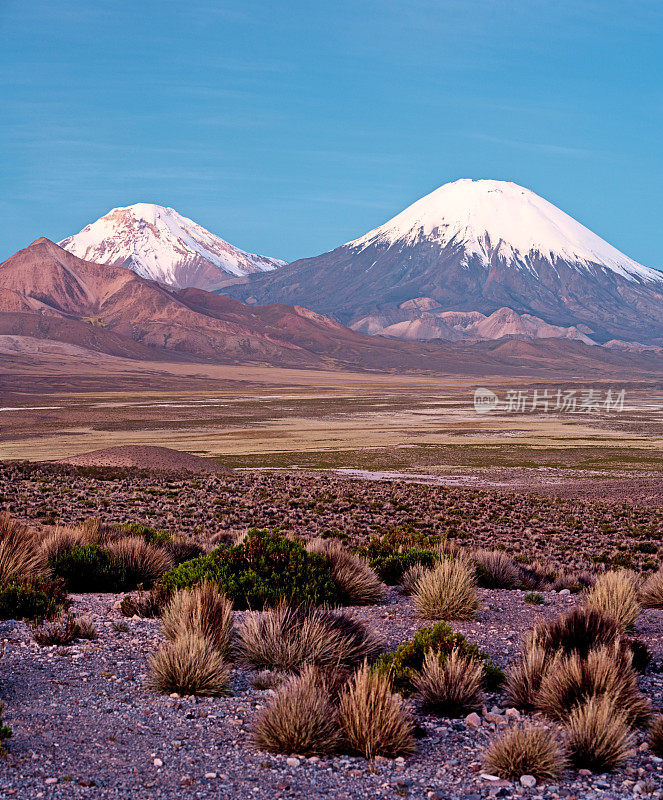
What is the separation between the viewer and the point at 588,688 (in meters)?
7.14

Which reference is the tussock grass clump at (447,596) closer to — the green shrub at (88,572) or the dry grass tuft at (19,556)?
the green shrub at (88,572)

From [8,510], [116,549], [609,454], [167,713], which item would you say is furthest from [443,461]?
[167,713]

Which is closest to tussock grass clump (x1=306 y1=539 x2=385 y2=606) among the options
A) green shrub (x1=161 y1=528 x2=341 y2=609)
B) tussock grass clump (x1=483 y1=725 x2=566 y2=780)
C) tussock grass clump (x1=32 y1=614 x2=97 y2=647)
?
green shrub (x1=161 y1=528 x2=341 y2=609)

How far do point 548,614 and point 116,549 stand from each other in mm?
6403

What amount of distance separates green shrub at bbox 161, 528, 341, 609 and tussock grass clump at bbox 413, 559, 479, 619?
122cm

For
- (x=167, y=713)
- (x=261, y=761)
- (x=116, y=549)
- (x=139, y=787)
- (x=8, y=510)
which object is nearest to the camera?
(x=139, y=787)

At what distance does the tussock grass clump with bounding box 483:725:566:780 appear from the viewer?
613cm

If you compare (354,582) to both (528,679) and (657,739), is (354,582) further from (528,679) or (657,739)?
(657,739)

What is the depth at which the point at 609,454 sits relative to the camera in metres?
53.2

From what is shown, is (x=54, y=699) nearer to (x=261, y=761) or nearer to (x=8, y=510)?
(x=261, y=761)

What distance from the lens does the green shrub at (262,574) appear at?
425 inches

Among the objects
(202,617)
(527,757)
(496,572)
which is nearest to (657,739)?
(527,757)

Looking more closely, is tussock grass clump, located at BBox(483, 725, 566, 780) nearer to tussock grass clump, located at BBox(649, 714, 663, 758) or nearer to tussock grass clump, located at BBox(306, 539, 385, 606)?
tussock grass clump, located at BBox(649, 714, 663, 758)

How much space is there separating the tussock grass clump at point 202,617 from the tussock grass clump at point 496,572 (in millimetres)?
5497
